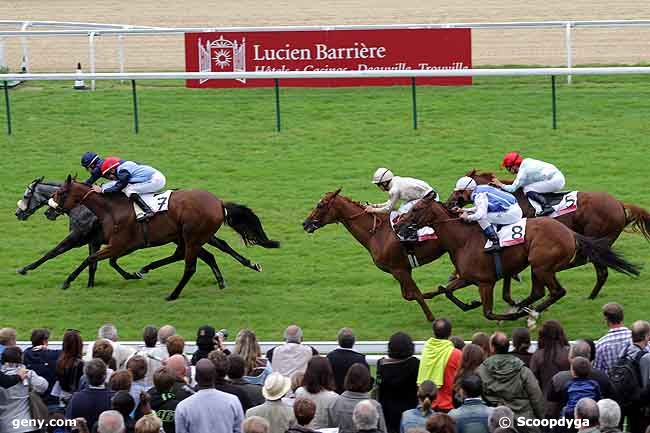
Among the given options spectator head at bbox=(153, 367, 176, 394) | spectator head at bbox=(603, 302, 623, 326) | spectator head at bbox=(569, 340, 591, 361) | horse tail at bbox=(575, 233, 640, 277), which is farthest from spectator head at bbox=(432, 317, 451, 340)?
horse tail at bbox=(575, 233, 640, 277)

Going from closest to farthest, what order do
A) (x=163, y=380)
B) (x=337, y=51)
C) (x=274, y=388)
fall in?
1. (x=274, y=388)
2. (x=163, y=380)
3. (x=337, y=51)

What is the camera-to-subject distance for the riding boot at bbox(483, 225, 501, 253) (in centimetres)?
1078

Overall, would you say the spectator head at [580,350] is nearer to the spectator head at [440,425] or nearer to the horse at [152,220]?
the spectator head at [440,425]

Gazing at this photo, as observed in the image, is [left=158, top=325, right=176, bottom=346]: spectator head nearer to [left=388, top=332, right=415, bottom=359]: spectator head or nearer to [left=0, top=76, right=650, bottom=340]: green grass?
[left=388, top=332, right=415, bottom=359]: spectator head

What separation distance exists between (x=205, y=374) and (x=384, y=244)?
447 centimetres

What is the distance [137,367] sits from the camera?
7465 mm

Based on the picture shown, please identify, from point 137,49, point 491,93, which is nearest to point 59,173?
point 491,93

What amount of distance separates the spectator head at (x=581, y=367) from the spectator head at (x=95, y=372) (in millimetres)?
2590

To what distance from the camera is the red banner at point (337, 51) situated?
58.3ft

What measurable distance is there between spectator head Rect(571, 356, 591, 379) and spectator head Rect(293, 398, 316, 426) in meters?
1.51

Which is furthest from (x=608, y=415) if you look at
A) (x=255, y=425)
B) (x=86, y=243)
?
(x=86, y=243)

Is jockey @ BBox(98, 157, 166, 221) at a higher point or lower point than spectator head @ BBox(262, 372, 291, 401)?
higher
